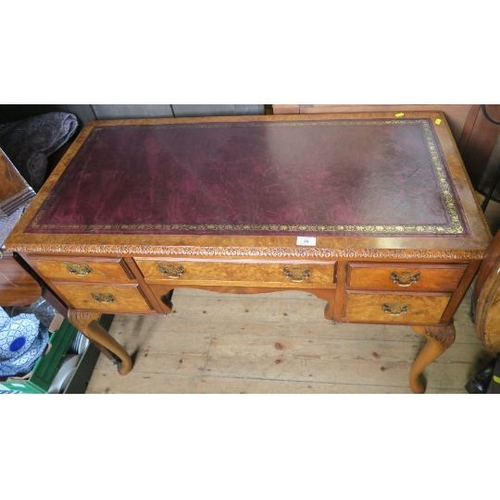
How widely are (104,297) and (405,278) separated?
100 centimetres

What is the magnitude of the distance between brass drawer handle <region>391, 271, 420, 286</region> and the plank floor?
0.73 meters

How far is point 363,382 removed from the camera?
1610mm

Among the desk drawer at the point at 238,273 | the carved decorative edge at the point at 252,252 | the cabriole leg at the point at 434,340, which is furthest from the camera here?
the cabriole leg at the point at 434,340

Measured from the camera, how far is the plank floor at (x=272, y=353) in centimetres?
162

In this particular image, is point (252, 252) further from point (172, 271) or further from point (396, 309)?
point (396, 309)

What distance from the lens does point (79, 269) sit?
1.19 m

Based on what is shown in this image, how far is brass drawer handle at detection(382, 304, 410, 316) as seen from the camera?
3.80 feet

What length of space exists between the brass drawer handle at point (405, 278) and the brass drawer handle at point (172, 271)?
0.64 m

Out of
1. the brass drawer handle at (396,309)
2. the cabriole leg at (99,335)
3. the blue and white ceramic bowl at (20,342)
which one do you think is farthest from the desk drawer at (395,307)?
the blue and white ceramic bowl at (20,342)

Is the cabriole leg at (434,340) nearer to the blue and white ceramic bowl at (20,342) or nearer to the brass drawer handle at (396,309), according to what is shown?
the brass drawer handle at (396,309)

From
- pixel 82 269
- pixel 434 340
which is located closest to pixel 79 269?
pixel 82 269

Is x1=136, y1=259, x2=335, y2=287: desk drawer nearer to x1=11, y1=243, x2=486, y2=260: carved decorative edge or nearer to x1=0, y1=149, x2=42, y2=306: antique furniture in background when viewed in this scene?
x1=11, y1=243, x2=486, y2=260: carved decorative edge
